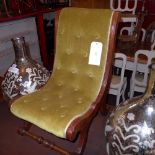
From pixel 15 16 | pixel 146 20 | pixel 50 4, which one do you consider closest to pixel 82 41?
pixel 15 16

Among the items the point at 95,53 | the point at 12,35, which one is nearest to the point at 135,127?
the point at 95,53

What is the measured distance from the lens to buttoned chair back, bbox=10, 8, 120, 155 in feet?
4.35

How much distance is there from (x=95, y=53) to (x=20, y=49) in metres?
0.61

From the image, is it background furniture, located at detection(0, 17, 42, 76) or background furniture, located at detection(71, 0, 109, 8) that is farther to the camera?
background furniture, located at detection(71, 0, 109, 8)

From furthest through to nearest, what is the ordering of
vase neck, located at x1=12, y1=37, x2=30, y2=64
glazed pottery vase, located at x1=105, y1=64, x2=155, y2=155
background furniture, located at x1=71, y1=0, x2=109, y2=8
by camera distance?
background furniture, located at x1=71, y1=0, x2=109, y2=8
vase neck, located at x1=12, y1=37, x2=30, y2=64
glazed pottery vase, located at x1=105, y1=64, x2=155, y2=155

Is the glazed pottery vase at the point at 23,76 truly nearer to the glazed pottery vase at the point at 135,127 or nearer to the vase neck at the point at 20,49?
the vase neck at the point at 20,49

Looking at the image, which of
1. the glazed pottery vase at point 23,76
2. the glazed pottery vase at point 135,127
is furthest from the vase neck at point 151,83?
the glazed pottery vase at point 23,76

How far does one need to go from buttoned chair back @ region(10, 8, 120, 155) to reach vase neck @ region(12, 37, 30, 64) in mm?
255

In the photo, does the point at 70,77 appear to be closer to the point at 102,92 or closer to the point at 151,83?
the point at 102,92

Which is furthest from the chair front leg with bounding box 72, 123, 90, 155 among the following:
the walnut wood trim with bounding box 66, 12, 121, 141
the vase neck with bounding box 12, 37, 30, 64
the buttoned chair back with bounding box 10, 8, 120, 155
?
the vase neck with bounding box 12, 37, 30, 64

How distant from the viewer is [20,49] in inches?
67.6

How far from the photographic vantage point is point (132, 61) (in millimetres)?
1928

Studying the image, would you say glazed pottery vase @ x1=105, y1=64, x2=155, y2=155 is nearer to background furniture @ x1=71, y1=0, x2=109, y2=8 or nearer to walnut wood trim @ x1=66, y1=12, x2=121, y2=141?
walnut wood trim @ x1=66, y1=12, x2=121, y2=141

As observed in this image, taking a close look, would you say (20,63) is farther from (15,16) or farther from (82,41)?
(15,16)
